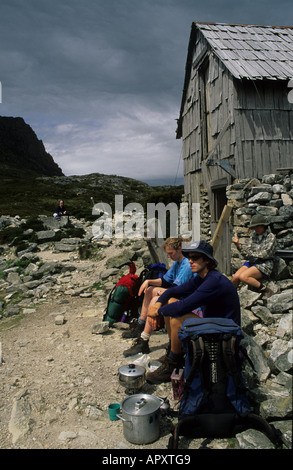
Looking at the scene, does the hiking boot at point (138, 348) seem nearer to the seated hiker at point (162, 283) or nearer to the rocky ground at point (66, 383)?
the seated hiker at point (162, 283)

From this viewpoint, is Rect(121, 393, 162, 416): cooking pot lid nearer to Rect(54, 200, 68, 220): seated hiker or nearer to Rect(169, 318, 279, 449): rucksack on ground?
Rect(169, 318, 279, 449): rucksack on ground

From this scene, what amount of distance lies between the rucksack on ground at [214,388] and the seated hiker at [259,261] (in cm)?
282

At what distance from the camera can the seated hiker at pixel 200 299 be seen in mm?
3590

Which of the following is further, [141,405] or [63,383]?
[63,383]

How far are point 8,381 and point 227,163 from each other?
6.72 meters

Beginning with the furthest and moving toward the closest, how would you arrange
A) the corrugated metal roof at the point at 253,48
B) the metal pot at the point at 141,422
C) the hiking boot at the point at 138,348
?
1. the corrugated metal roof at the point at 253,48
2. the hiking boot at the point at 138,348
3. the metal pot at the point at 141,422

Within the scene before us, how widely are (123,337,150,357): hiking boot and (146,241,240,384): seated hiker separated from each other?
708mm

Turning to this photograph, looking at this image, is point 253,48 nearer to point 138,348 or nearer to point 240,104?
point 240,104

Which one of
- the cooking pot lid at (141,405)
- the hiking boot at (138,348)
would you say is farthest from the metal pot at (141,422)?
the hiking boot at (138,348)

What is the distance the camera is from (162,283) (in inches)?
209

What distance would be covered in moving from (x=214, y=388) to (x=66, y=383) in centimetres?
221

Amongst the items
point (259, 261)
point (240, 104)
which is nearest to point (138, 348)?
point (259, 261)

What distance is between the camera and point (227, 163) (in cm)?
852

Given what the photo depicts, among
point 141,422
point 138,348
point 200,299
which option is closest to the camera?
point 141,422
